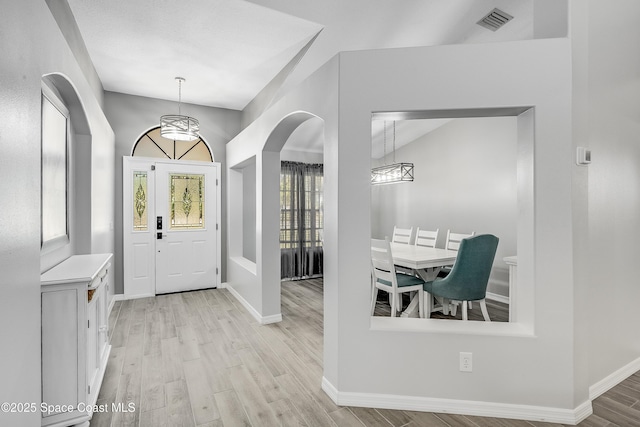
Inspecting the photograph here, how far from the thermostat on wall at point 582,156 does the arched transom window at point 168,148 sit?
459 centimetres

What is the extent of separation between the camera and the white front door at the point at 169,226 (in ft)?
15.0

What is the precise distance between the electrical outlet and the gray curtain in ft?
13.7

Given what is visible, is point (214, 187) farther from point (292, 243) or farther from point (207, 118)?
point (292, 243)

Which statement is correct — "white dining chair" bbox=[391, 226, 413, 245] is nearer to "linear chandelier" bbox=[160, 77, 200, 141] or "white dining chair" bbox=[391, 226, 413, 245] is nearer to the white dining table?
the white dining table

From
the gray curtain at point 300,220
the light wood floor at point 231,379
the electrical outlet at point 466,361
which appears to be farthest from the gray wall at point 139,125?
the electrical outlet at point 466,361

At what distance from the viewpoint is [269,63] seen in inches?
146

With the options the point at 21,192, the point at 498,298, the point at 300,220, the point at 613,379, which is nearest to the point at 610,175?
the point at 613,379

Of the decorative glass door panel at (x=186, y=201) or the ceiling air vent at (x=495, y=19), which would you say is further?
the decorative glass door panel at (x=186, y=201)

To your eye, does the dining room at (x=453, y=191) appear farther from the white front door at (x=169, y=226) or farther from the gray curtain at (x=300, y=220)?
the white front door at (x=169, y=226)

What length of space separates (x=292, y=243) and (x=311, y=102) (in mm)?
3832

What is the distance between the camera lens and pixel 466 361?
2014 mm

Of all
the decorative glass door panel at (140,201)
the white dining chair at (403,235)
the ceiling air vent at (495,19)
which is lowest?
the white dining chair at (403,235)

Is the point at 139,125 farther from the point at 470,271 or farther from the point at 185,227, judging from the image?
the point at 470,271

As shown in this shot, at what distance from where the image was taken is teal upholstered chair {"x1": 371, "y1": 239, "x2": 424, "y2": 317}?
327cm
